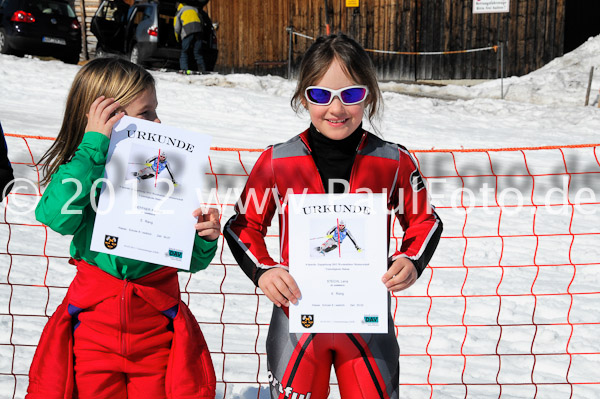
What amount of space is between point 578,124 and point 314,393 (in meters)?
9.32

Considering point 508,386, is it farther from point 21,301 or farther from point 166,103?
point 166,103

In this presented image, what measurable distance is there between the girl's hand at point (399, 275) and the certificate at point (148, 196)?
637 mm

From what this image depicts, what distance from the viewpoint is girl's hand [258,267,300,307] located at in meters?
2.12

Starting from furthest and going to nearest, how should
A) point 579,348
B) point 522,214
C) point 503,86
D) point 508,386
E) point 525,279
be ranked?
point 503,86 → point 522,214 → point 525,279 → point 579,348 → point 508,386

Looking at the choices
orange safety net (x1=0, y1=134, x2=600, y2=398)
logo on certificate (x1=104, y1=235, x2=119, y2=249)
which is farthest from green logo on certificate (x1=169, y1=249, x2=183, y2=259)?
orange safety net (x1=0, y1=134, x2=600, y2=398)

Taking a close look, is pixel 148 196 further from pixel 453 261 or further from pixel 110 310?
pixel 453 261

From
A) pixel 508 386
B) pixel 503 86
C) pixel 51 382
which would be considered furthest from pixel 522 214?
pixel 503 86

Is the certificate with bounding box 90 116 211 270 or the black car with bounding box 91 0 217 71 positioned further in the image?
the black car with bounding box 91 0 217 71

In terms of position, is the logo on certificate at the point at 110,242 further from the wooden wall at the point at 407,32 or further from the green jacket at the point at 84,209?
the wooden wall at the point at 407,32

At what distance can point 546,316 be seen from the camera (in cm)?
476

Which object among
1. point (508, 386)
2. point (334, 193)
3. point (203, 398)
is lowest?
point (508, 386)

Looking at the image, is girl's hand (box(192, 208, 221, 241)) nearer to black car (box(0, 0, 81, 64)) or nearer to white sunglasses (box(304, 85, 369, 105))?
white sunglasses (box(304, 85, 369, 105))

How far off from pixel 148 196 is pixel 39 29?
14.1m

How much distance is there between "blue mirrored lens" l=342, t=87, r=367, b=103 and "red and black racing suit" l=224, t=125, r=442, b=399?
0.13 m
